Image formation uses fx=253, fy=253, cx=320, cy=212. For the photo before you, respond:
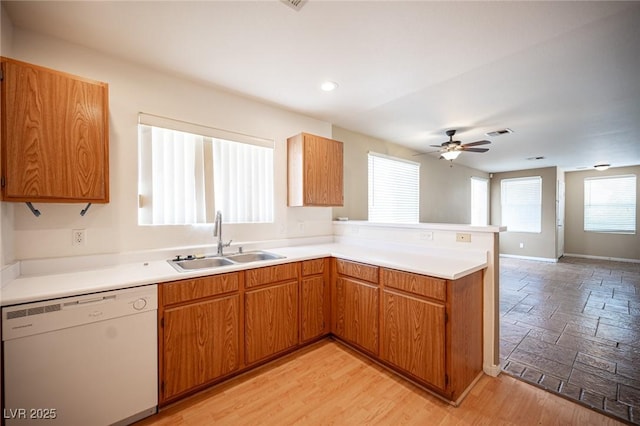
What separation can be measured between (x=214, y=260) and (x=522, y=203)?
879 centimetres

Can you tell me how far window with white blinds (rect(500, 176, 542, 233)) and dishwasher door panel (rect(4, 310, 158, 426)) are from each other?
28.3ft

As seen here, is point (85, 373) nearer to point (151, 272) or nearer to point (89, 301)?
point (89, 301)

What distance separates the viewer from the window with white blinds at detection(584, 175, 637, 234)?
6.77 meters

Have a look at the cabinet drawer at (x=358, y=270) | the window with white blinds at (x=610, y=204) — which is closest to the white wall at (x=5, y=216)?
the cabinet drawer at (x=358, y=270)

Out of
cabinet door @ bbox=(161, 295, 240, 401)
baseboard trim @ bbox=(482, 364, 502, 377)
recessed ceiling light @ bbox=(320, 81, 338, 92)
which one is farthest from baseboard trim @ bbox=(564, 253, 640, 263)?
cabinet door @ bbox=(161, 295, 240, 401)

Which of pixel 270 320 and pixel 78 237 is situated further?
pixel 270 320

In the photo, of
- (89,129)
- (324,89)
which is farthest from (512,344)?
(89,129)

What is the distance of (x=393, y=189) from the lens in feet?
15.2

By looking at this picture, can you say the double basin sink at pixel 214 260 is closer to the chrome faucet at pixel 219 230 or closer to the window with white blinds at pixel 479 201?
the chrome faucet at pixel 219 230

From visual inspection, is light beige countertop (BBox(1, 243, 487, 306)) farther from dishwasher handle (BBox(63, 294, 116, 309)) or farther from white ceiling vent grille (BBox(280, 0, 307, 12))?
white ceiling vent grille (BBox(280, 0, 307, 12))

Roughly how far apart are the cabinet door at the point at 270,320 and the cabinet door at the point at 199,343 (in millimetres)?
120

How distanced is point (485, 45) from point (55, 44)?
320cm

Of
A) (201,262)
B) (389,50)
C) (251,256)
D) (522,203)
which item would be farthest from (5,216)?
(522,203)

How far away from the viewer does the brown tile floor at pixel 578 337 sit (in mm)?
1941
